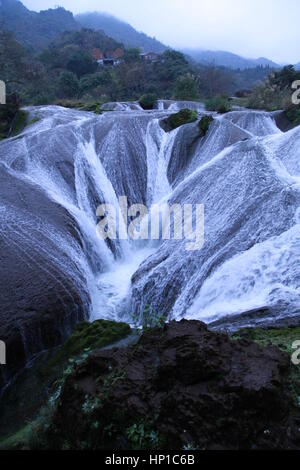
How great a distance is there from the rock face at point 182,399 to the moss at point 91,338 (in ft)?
5.84

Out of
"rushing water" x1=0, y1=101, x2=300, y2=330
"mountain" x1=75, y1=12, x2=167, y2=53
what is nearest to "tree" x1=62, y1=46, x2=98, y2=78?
"rushing water" x1=0, y1=101, x2=300, y2=330

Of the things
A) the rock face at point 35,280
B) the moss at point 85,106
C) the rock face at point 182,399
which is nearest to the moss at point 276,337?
the rock face at point 182,399

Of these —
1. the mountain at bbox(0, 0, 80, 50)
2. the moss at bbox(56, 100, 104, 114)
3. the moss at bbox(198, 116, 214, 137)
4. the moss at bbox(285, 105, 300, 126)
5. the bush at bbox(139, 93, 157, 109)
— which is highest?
the mountain at bbox(0, 0, 80, 50)

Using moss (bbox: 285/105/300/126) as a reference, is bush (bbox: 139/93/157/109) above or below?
above

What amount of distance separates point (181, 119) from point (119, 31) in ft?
550

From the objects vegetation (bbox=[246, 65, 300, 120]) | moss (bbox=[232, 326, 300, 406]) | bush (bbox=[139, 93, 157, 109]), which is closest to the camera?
moss (bbox=[232, 326, 300, 406])

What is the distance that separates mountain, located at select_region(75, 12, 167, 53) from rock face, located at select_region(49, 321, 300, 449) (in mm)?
138020

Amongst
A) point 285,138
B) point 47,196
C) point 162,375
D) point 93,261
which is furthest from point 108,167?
point 162,375

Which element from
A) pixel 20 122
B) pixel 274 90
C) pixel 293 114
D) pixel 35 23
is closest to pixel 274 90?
pixel 274 90

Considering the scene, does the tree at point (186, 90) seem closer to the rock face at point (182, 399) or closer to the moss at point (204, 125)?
the moss at point (204, 125)

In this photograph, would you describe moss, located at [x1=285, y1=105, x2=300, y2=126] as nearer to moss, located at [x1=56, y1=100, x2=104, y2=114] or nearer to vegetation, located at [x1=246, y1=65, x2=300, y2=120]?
vegetation, located at [x1=246, y1=65, x2=300, y2=120]

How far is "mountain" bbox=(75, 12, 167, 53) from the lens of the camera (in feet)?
468

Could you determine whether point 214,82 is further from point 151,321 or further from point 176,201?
point 151,321

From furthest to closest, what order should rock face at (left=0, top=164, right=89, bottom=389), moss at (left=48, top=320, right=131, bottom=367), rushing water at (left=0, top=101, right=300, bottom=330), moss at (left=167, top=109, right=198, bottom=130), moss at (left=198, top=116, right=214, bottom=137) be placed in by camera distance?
moss at (left=167, top=109, right=198, bottom=130), moss at (left=198, top=116, right=214, bottom=137), rushing water at (left=0, top=101, right=300, bottom=330), rock face at (left=0, top=164, right=89, bottom=389), moss at (left=48, top=320, right=131, bottom=367)
